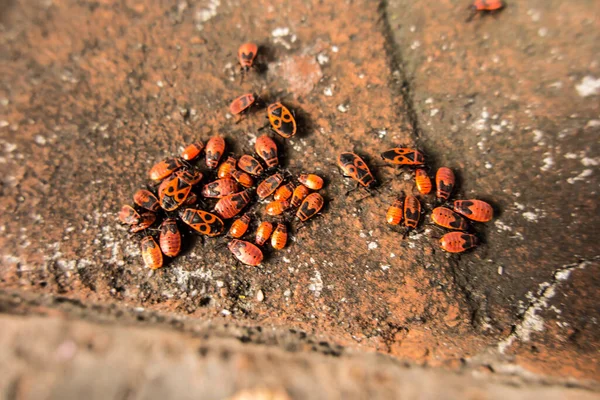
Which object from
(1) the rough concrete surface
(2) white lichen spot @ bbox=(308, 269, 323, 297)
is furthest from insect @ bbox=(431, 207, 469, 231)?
(2) white lichen spot @ bbox=(308, 269, 323, 297)

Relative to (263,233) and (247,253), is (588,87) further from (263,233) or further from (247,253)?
(247,253)

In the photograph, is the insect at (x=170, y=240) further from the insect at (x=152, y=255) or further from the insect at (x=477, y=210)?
the insect at (x=477, y=210)

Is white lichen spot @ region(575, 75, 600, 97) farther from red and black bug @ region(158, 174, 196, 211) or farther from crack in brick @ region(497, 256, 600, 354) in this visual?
red and black bug @ region(158, 174, 196, 211)

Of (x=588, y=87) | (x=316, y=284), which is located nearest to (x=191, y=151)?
(x=316, y=284)

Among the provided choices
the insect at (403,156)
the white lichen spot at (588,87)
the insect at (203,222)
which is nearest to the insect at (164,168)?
the insect at (203,222)

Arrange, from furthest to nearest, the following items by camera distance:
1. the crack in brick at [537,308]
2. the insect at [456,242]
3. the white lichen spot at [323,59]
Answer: the white lichen spot at [323,59] < the insect at [456,242] < the crack in brick at [537,308]

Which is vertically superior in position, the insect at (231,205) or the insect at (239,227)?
the insect at (231,205)
